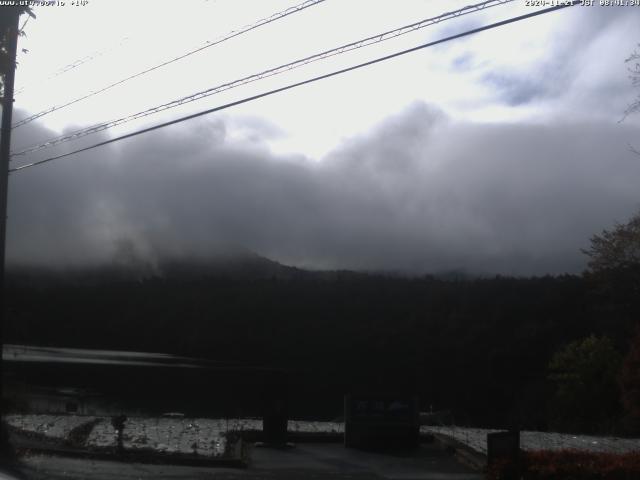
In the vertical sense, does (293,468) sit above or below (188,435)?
below

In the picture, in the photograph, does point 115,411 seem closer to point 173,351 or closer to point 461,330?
point 173,351

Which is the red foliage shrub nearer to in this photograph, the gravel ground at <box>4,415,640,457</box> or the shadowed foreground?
the shadowed foreground

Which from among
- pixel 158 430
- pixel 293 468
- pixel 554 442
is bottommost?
pixel 293 468

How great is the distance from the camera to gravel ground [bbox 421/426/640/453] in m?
19.1

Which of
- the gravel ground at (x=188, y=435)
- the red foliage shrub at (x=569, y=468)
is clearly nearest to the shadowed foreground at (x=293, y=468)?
the gravel ground at (x=188, y=435)

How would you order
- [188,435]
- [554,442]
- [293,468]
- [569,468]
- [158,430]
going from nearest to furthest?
[569,468], [293,468], [188,435], [158,430], [554,442]

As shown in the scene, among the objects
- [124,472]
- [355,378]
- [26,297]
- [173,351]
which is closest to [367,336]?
[355,378]

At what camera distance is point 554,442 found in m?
20.8

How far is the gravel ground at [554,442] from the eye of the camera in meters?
19.1

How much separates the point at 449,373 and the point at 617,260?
15.4 metres

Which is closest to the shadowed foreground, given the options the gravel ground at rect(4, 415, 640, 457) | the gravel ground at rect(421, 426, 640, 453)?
the gravel ground at rect(4, 415, 640, 457)

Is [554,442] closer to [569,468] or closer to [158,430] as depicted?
[569,468]

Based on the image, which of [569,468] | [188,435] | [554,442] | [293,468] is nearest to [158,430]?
[188,435]

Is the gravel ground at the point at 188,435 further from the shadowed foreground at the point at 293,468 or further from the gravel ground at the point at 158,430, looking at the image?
the shadowed foreground at the point at 293,468
